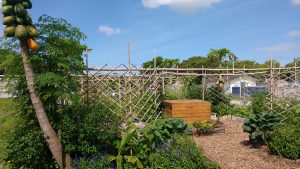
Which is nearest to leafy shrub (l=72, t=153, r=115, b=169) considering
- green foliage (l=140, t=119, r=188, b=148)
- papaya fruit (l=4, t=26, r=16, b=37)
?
green foliage (l=140, t=119, r=188, b=148)

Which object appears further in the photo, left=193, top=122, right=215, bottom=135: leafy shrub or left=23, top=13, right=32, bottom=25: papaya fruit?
left=193, top=122, right=215, bottom=135: leafy shrub

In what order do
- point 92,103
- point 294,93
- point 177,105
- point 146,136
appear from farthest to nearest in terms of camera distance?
point 294,93, point 177,105, point 92,103, point 146,136

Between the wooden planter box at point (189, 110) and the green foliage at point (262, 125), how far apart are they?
334 centimetres

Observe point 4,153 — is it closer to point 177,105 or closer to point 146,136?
point 146,136

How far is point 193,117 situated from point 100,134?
19.2ft

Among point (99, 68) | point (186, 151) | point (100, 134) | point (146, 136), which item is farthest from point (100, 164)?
point (99, 68)

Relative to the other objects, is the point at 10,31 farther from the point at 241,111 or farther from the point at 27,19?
the point at 241,111

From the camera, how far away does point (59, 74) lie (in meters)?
4.83

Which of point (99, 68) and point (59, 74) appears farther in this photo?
point (99, 68)

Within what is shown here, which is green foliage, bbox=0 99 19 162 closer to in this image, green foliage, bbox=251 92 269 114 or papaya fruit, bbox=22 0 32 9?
papaya fruit, bbox=22 0 32 9

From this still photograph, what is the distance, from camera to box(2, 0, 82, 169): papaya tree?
4.41m

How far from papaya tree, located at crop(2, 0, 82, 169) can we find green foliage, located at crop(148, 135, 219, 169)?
A: 4.88ft

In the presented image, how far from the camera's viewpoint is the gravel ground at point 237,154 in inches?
230

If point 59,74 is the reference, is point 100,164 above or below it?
below
